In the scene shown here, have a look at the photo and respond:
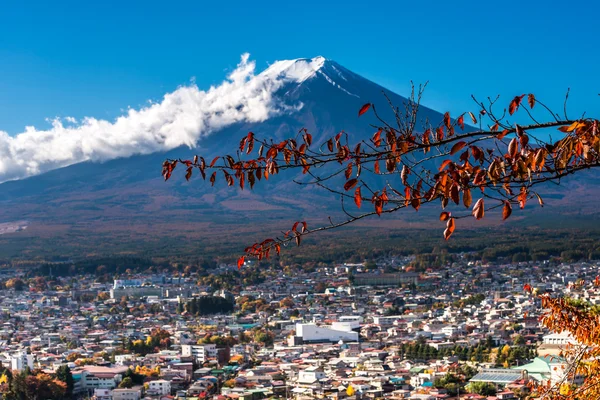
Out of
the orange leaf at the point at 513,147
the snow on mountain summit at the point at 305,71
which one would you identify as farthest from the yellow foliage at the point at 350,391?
the snow on mountain summit at the point at 305,71

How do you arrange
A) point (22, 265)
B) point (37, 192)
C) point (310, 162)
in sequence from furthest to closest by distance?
point (37, 192) < point (22, 265) < point (310, 162)

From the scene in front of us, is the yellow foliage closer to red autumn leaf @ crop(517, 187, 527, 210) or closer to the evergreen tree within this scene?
the evergreen tree

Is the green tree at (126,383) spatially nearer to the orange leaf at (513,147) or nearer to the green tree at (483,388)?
the green tree at (483,388)

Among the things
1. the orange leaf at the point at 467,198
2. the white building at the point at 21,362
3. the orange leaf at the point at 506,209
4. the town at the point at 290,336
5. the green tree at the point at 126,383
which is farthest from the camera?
the white building at the point at 21,362

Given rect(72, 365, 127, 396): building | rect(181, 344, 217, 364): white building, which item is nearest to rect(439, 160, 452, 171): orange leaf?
rect(72, 365, 127, 396): building

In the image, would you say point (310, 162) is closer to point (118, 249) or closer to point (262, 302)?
point (262, 302)

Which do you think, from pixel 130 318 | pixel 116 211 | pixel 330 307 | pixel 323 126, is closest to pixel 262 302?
pixel 330 307

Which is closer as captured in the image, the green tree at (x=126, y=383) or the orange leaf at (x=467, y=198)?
the orange leaf at (x=467, y=198)

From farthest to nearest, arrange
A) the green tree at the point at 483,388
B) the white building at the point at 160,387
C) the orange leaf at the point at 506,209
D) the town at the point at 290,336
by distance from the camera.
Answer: the white building at the point at 160,387
the town at the point at 290,336
the green tree at the point at 483,388
the orange leaf at the point at 506,209
